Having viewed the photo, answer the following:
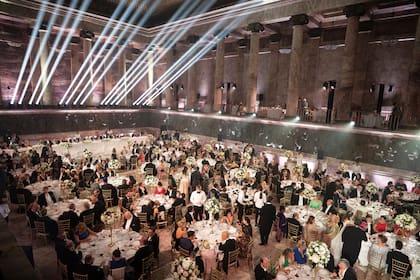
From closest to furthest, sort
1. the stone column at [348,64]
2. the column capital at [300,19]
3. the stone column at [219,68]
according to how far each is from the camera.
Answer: the stone column at [348,64] → the column capital at [300,19] → the stone column at [219,68]

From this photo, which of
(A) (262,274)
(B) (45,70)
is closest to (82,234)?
(A) (262,274)

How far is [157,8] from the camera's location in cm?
3081

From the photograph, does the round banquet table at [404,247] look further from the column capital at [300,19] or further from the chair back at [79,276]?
the column capital at [300,19]

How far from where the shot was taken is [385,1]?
17.1 metres

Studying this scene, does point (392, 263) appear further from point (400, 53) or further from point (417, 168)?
point (400, 53)

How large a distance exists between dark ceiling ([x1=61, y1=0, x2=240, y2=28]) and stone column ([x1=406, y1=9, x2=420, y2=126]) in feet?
44.4

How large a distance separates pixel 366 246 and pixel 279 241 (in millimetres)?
2687

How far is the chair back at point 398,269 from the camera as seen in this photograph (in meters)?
6.88

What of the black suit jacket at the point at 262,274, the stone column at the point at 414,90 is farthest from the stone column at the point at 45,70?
the stone column at the point at 414,90

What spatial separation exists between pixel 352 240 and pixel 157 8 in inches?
1208

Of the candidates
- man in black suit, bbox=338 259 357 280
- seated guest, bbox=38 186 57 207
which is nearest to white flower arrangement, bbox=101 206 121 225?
seated guest, bbox=38 186 57 207

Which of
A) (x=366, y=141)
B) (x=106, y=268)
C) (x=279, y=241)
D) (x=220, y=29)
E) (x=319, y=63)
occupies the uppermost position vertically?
(x=220, y=29)

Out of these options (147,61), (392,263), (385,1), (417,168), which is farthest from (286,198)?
(147,61)

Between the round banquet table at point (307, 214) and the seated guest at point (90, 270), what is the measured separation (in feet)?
20.7
